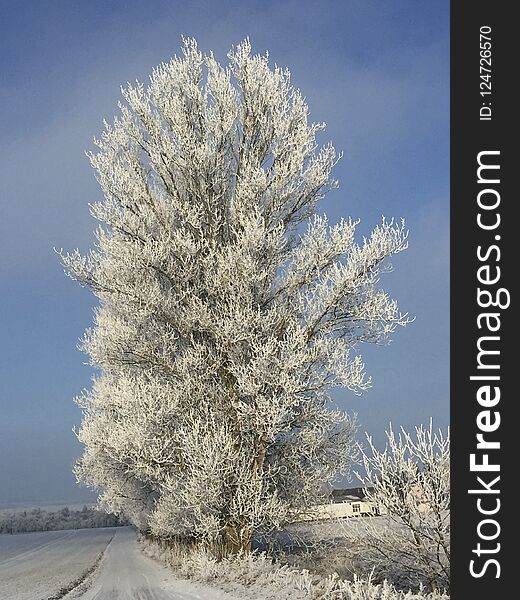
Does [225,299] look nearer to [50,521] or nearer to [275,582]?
[275,582]

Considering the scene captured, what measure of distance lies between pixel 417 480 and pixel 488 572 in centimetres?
194

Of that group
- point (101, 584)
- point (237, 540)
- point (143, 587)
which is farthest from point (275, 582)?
point (101, 584)

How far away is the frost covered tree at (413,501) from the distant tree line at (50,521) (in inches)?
2893

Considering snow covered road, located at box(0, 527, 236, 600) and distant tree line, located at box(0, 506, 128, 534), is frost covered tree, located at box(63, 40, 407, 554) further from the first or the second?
distant tree line, located at box(0, 506, 128, 534)

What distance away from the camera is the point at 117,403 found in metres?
13.8

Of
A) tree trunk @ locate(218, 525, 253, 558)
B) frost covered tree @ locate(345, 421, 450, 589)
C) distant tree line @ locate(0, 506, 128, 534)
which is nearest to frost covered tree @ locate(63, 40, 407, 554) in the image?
tree trunk @ locate(218, 525, 253, 558)

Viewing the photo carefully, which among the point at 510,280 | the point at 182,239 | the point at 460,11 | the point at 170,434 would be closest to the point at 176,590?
the point at 170,434

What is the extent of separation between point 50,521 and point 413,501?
282ft

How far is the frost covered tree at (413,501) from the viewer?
7996 mm

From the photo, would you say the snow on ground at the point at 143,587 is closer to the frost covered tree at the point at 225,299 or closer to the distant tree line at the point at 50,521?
the frost covered tree at the point at 225,299

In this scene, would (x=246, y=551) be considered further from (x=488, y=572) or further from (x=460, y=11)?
(x=460, y=11)

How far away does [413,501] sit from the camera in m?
8.16

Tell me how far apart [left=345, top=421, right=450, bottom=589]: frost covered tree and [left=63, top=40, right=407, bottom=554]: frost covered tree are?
161 inches

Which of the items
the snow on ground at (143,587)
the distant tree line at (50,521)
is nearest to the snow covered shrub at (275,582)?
the snow on ground at (143,587)
